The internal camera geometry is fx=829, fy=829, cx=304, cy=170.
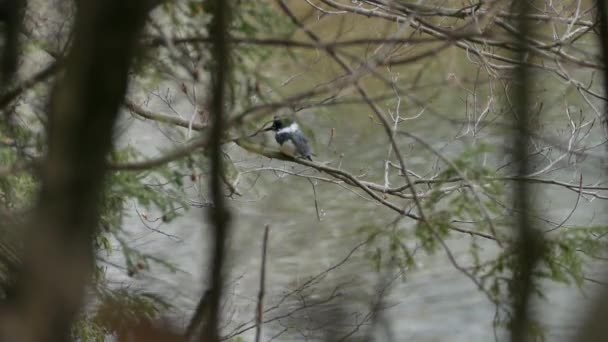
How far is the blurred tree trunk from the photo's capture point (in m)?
0.70

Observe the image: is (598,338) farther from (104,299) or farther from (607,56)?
(104,299)

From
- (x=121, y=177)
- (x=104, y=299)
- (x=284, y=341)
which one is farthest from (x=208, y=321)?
(x=284, y=341)

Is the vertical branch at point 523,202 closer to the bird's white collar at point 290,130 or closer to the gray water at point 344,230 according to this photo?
the bird's white collar at point 290,130

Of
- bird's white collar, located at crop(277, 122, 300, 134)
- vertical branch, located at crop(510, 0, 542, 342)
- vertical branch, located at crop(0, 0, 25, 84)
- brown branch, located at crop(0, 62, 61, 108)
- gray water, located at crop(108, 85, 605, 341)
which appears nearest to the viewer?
vertical branch, located at crop(510, 0, 542, 342)

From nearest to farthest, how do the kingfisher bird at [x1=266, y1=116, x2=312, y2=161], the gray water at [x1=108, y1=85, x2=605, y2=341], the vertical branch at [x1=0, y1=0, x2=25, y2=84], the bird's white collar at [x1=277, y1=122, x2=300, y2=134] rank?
the vertical branch at [x1=0, y1=0, x2=25, y2=84] < the kingfisher bird at [x1=266, y1=116, x2=312, y2=161] < the bird's white collar at [x1=277, y1=122, x2=300, y2=134] < the gray water at [x1=108, y1=85, x2=605, y2=341]

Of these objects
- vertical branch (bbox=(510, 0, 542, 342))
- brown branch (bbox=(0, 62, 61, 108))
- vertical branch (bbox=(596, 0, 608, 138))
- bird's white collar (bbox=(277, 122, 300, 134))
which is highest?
bird's white collar (bbox=(277, 122, 300, 134))

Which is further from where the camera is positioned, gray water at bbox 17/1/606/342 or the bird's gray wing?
gray water at bbox 17/1/606/342

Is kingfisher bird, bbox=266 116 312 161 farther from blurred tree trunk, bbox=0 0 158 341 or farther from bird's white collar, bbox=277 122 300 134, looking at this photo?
blurred tree trunk, bbox=0 0 158 341

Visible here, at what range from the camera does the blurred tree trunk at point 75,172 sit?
2.28 ft

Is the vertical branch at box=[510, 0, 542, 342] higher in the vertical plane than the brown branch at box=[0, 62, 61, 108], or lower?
lower

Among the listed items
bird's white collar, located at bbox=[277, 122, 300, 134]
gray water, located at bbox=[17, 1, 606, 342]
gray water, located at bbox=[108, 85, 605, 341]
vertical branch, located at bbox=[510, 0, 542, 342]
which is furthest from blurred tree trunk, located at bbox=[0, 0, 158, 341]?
gray water, located at bbox=[108, 85, 605, 341]

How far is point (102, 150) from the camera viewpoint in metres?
0.72

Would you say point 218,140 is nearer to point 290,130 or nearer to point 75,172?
point 75,172

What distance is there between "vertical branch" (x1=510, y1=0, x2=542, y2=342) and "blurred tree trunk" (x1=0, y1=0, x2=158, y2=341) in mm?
332
